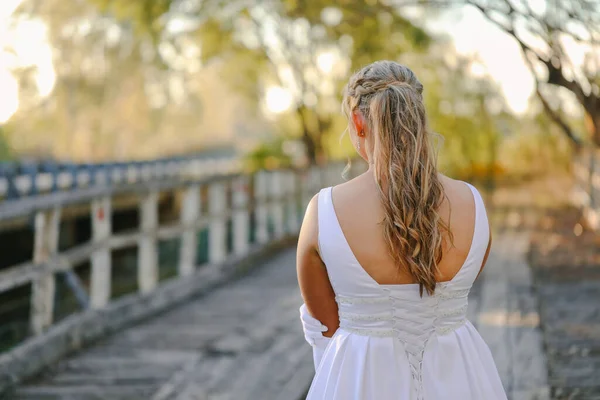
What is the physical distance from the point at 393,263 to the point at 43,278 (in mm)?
4000

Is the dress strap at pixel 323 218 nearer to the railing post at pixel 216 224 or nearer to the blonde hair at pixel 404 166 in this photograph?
the blonde hair at pixel 404 166

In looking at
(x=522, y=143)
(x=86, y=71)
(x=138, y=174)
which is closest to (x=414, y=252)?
(x=138, y=174)

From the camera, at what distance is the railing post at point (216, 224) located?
10391mm

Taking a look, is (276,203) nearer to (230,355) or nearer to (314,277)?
(230,355)

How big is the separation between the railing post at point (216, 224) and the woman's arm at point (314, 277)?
7.73 metres

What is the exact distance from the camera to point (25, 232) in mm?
17672

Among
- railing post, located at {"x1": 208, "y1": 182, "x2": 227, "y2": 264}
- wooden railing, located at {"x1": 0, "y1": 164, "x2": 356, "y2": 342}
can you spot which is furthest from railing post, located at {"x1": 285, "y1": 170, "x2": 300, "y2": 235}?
railing post, located at {"x1": 208, "y1": 182, "x2": 227, "y2": 264}

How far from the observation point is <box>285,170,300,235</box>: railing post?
15.2 m

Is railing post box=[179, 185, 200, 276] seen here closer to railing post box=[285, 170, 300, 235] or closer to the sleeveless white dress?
railing post box=[285, 170, 300, 235]

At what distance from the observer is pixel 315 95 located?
22516 mm

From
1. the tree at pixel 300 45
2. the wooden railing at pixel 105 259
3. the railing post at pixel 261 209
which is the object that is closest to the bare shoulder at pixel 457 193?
the wooden railing at pixel 105 259

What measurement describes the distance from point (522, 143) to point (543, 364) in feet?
91.8

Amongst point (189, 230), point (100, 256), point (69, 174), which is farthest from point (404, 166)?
point (69, 174)

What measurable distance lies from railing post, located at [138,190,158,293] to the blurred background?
57.7 inches
